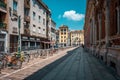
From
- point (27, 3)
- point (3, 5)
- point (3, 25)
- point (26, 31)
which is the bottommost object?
point (26, 31)

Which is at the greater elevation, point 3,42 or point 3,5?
point 3,5

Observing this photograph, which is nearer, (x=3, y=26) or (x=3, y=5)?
(x=3, y=5)

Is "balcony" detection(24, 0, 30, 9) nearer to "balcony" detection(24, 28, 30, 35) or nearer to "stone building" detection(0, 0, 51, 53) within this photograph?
"stone building" detection(0, 0, 51, 53)

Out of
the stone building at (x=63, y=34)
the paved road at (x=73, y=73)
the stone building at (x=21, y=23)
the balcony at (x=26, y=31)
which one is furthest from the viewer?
the stone building at (x=63, y=34)

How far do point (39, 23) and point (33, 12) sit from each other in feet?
18.0

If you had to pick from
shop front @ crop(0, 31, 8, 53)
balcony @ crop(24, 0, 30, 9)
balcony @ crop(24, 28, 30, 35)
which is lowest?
shop front @ crop(0, 31, 8, 53)

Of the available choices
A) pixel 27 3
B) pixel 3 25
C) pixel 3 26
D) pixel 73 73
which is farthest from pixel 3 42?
pixel 73 73

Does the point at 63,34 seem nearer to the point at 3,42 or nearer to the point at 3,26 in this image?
the point at 3,42

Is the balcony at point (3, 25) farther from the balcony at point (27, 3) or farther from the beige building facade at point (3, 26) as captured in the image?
the balcony at point (27, 3)

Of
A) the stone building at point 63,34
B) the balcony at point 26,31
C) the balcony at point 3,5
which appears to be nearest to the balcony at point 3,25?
the balcony at point 3,5

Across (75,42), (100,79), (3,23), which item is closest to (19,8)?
(3,23)

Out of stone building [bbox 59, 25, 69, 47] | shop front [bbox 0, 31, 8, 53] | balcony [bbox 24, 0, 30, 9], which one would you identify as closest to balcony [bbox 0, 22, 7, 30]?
shop front [bbox 0, 31, 8, 53]

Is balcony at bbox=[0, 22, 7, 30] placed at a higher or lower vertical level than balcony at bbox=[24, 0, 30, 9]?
lower

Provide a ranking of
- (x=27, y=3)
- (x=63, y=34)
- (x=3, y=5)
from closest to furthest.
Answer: (x=3, y=5)
(x=27, y=3)
(x=63, y=34)
